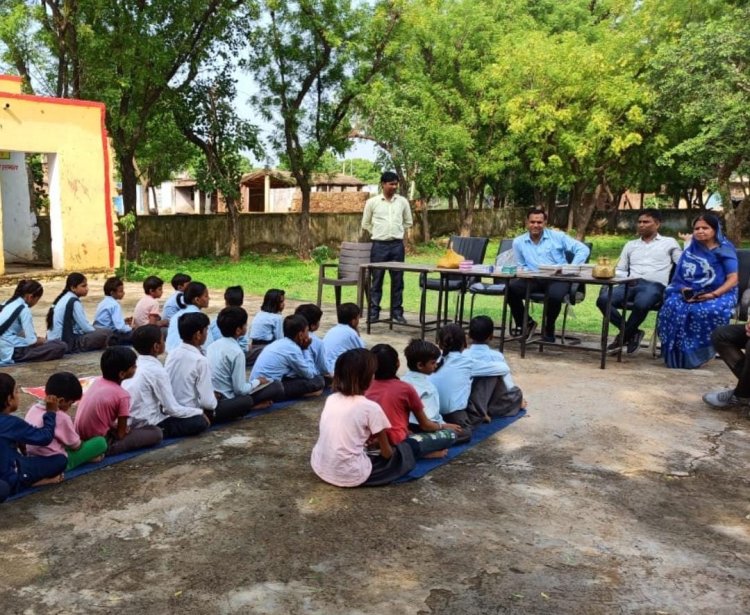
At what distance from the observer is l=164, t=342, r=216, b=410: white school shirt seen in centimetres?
462

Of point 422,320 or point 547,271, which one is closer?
point 547,271

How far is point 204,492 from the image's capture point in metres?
3.81

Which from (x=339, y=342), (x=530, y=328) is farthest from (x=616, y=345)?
(x=339, y=342)

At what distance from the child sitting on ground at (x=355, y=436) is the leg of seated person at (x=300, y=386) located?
1.67 meters

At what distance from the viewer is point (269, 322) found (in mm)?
6559

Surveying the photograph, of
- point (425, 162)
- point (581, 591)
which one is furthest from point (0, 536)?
point (425, 162)

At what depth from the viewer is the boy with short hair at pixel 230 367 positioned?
16.3 ft

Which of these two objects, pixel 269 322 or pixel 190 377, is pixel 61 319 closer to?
pixel 269 322

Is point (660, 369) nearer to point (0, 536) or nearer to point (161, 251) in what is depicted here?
point (0, 536)

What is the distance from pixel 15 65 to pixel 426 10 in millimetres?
11237

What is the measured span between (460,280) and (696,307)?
2.60 meters

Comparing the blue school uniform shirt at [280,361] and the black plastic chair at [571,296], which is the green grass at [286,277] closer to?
the black plastic chair at [571,296]

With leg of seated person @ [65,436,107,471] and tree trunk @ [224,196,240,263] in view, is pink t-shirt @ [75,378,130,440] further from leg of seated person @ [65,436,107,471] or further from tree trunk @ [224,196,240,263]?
tree trunk @ [224,196,240,263]

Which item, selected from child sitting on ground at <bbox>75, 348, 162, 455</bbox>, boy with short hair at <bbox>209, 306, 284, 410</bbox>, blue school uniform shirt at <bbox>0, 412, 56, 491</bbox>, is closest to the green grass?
boy with short hair at <bbox>209, 306, 284, 410</bbox>
